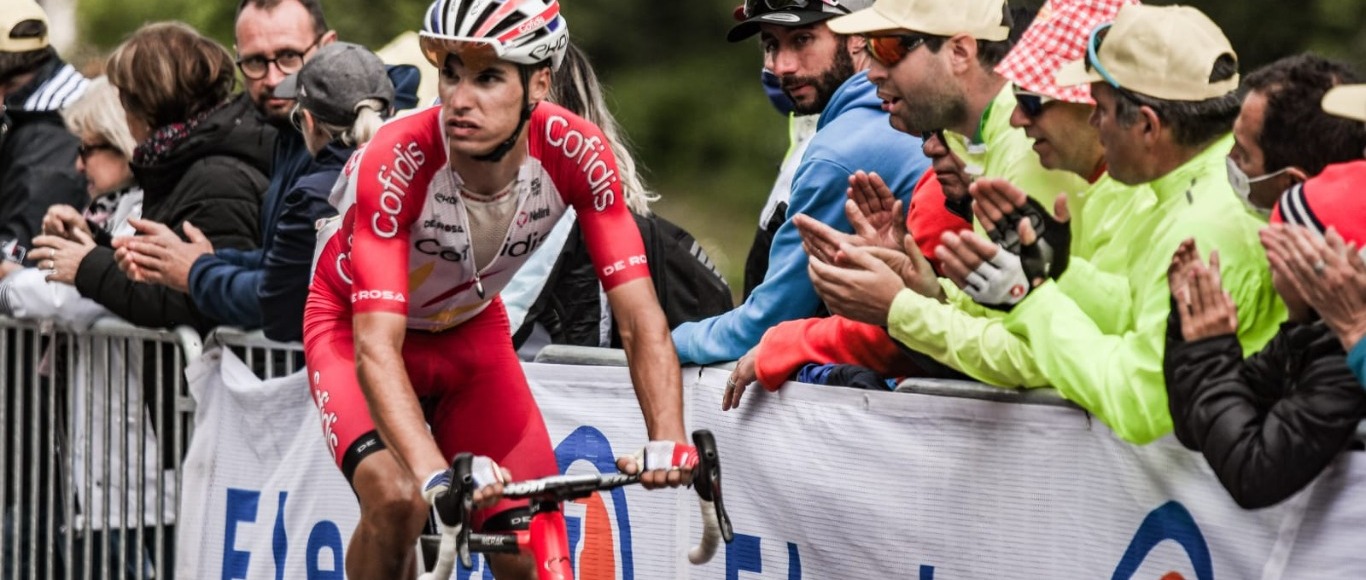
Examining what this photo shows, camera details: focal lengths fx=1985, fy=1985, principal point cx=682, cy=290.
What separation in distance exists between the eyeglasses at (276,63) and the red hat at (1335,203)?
15.9 ft

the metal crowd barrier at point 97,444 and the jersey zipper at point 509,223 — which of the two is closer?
the jersey zipper at point 509,223

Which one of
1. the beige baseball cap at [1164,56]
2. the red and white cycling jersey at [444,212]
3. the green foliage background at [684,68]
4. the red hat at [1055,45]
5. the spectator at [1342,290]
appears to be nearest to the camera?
the spectator at [1342,290]

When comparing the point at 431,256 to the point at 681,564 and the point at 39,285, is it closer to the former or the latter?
the point at 681,564

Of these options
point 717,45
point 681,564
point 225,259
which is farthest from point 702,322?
point 717,45

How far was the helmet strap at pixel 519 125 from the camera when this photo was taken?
16.6 ft

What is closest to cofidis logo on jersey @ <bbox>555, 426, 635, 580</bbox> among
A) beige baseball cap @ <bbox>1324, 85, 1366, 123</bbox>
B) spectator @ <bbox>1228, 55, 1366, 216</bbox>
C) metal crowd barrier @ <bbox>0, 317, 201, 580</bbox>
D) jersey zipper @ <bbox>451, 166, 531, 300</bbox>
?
jersey zipper @ <bbox>451, 166, 531, 300</bbox>

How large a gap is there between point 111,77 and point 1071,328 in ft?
15.4

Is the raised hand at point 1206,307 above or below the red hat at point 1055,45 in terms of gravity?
below

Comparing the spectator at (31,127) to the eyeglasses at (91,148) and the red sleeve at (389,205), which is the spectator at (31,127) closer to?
the eyeglasses at (91,148)

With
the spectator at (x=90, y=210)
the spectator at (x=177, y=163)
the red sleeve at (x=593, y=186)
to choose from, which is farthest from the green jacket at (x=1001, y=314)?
the spectator at (x=90, y=210)

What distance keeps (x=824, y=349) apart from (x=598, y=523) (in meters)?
1.24

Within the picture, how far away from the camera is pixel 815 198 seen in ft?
18.6

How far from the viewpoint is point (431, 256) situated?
5398mm

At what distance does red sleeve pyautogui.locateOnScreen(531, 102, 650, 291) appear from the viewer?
5.15 m
